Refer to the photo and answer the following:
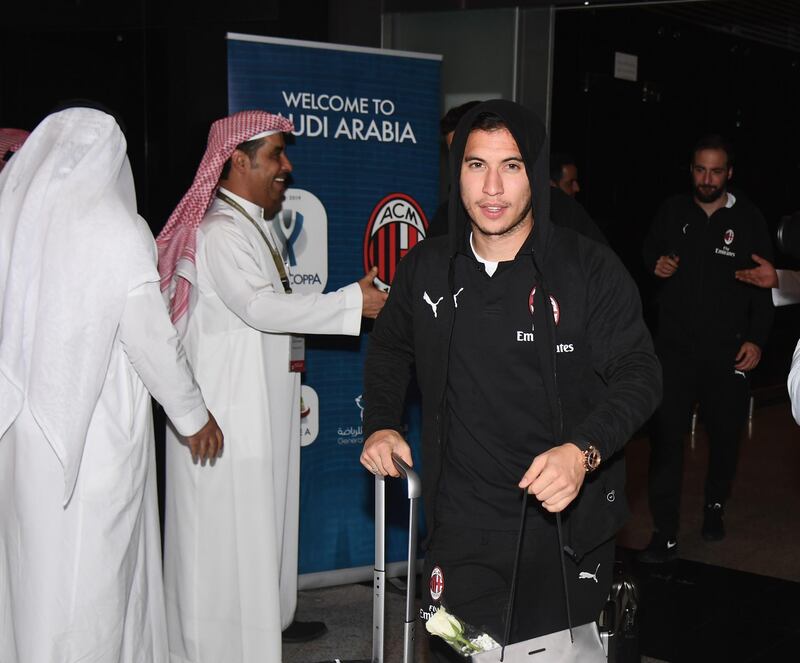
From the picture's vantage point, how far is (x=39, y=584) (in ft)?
9.84

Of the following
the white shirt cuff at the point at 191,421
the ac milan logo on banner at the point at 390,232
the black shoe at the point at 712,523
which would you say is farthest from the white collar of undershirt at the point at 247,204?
the black shoe at the point at 712,523

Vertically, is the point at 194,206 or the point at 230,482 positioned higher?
the point at 194,206

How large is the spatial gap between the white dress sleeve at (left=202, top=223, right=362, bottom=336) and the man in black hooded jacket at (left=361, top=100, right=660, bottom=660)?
1238 mm

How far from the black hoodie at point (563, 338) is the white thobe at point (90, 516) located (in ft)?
2.87

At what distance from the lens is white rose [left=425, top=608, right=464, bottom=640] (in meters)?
1.96

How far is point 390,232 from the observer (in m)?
4.60

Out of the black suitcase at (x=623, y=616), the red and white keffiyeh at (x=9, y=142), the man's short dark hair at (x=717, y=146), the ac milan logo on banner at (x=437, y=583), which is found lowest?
the black suitcase at (x=623, y=616)

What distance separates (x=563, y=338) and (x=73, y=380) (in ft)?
4.47

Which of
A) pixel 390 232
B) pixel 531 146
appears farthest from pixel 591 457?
pixel 390 232

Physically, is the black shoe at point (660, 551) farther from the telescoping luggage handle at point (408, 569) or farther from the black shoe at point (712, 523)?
the telescoping luggage handle at point (408, 569)

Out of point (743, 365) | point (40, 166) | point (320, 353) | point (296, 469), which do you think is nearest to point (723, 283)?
point (743, 365)

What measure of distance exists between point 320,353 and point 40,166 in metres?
1.72

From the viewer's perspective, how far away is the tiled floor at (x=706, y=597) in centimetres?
413

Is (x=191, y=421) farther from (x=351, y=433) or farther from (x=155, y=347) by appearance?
(x=351, y=433)
